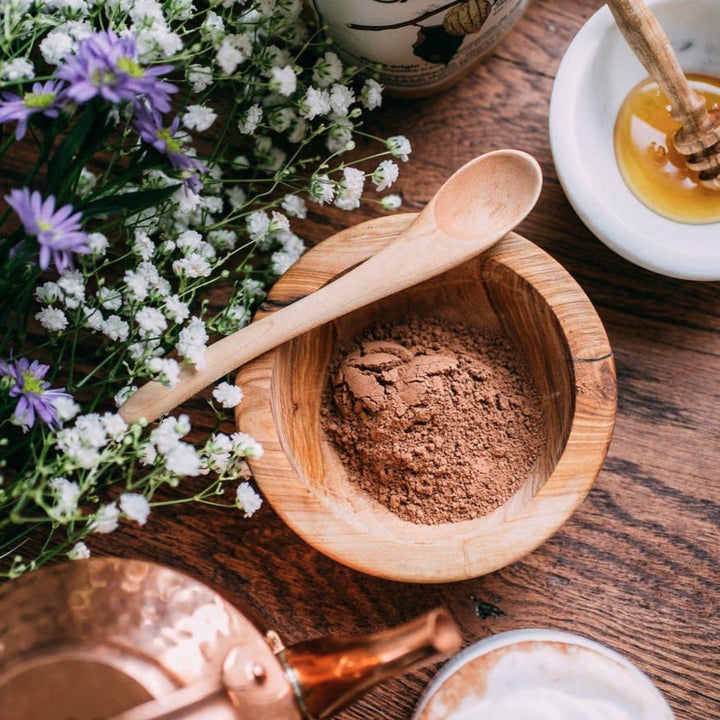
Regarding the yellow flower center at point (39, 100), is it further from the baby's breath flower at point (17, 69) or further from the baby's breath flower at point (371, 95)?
the baby's breath flower at point (371, 95)

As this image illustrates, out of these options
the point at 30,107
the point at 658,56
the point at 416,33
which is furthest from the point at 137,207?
the point at 658,56

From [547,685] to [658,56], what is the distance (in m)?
0.67

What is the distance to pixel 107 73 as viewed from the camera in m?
0.62

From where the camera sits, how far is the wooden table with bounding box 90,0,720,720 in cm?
95

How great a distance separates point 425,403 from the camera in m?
0.87

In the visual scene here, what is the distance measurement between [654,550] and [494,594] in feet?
0.65

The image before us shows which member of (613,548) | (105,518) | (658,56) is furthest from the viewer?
(613,548)

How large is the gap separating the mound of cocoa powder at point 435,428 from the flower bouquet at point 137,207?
14 centimetres

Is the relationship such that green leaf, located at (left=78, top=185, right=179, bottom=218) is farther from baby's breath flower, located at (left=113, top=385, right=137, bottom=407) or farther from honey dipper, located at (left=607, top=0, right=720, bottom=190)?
honey dipper, located at (left=607, top=0, right=720, bottom=190)

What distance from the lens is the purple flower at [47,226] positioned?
0.62 meters

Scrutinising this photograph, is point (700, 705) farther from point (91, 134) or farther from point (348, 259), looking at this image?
point (91, 134)

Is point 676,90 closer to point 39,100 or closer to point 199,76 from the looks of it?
point 199,76

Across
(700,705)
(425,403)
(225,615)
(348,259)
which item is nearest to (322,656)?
(225,615)

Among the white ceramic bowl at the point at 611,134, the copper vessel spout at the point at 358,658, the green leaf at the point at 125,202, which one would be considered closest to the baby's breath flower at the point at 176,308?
the green leaf at the point at 125,202
